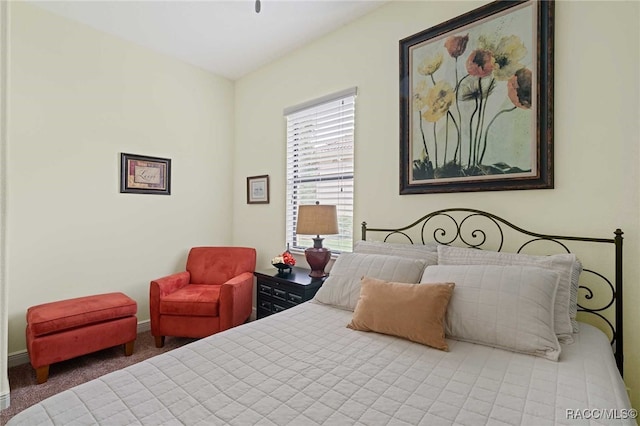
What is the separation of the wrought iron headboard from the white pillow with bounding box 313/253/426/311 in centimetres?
42

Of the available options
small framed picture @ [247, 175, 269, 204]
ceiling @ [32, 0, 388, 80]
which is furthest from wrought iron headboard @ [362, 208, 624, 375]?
ceiling @ [32, 0, 388, 80]

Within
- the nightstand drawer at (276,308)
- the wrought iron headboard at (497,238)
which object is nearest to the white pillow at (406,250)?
the wrought iron headboard at (497,238)

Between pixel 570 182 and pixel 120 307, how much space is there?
10.7 feet

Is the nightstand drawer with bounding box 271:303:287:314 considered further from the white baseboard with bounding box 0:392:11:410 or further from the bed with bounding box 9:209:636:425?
the white baseboard with bounding box 0:392:11:410

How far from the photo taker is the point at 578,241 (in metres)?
1.68

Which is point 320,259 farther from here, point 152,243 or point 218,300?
point 152,243

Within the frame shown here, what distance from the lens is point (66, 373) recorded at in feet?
7.48

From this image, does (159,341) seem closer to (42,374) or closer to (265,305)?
(42,374)

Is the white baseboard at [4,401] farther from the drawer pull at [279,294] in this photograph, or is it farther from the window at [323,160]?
the window at [323,160]

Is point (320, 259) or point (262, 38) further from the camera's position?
point (262, 38)

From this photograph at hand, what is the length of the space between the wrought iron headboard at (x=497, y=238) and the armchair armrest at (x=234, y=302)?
3.97 ft

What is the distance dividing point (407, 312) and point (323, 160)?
5.96 ft

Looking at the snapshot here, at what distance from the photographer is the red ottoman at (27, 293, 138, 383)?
2123 mm

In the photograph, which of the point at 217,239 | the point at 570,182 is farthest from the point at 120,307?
the point at 570,182
